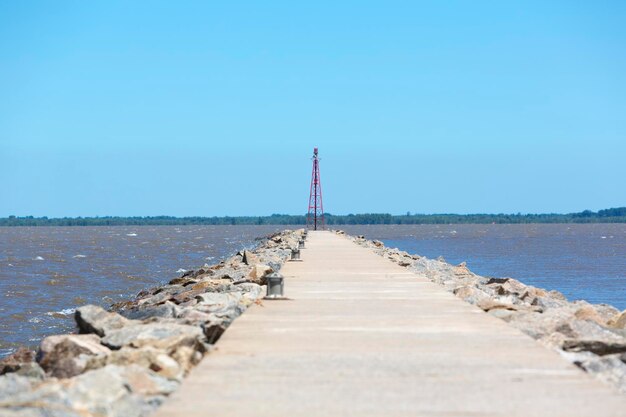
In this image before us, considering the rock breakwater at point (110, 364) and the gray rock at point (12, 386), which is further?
the gray rock at point (12, 386)

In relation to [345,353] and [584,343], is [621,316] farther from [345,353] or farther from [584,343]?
[345,353]

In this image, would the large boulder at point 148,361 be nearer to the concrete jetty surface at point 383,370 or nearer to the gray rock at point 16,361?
the concrete jetty surface at point 383,370

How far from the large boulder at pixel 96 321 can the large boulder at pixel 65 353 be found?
87cm

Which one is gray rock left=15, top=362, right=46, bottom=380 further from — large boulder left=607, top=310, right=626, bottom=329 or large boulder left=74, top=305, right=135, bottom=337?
large boulder left=607, top=310, right=626, bottom=329

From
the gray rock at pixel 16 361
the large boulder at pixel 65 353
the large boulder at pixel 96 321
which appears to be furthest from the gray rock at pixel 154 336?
the gray rock at pixel 16 361

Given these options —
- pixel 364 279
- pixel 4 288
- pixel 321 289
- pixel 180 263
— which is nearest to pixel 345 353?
pixel 321 289

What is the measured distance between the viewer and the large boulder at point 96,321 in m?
8.46

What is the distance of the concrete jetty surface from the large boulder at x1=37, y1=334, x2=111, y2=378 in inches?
40.3

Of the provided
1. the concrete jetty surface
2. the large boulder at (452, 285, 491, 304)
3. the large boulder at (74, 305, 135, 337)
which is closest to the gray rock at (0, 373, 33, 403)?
the concrete jetty surface

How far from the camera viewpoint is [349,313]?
31.3 ft

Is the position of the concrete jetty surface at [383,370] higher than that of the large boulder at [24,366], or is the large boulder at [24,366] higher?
the concrete jetty surface at [383,370]

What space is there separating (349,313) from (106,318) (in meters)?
2.46

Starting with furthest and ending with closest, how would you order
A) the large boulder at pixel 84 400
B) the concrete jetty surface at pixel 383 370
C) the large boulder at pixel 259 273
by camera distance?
the large boulder at pixel 259 273, the concrete jetty surface at pixel 383 370, the large boulder at pixel 84 400

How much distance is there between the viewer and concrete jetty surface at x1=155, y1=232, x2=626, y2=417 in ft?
17.0
